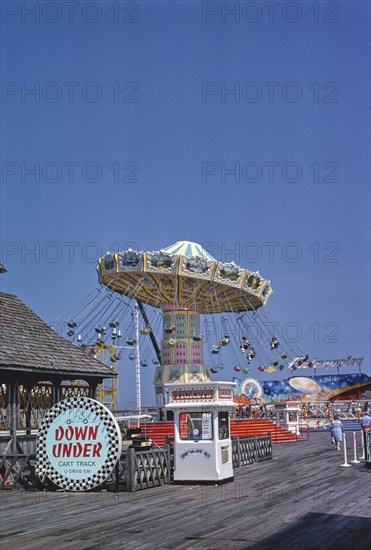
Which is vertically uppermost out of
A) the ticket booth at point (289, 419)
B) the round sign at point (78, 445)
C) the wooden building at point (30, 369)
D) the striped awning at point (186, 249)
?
the striped awning at point (186, 249)

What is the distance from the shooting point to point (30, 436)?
20.6 metres

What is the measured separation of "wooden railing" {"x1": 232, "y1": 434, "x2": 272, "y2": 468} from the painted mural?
58167mm

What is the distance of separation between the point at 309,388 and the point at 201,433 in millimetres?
71275

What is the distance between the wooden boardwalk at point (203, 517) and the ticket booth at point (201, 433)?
0.47 meters

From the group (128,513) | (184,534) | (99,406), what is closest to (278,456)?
(99,406)

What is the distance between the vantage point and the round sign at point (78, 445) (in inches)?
631

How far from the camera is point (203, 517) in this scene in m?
11.9

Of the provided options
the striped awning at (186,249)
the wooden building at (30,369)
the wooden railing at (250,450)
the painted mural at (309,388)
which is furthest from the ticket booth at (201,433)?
the painted mural at (309,388)

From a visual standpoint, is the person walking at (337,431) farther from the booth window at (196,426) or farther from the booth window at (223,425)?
the booth window at (196,426)

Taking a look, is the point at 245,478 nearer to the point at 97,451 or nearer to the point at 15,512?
the point at 97,451

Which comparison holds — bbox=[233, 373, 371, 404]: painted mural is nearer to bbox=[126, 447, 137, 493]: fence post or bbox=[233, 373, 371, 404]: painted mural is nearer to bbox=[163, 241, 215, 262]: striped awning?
bbox=[163, 241, 215, 262]: striped awning

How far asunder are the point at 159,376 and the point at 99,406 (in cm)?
3300

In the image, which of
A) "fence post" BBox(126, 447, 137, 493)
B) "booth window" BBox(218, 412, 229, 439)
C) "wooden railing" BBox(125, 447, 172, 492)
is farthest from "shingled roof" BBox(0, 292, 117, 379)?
"booth window" BBox(218, 412, 229, 439)

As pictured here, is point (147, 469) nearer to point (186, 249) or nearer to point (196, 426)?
point (196, 426)
